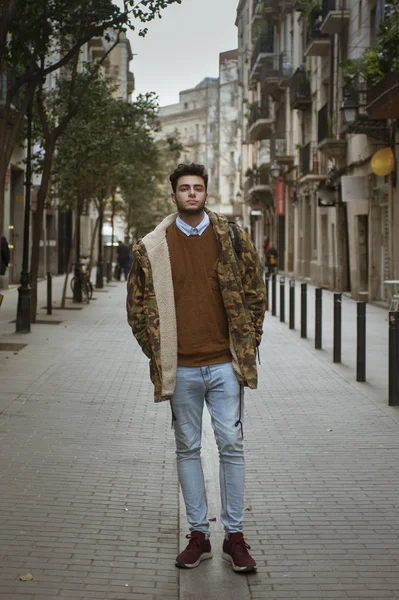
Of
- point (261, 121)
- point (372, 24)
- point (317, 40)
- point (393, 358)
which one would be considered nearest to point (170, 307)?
point (393, 358)

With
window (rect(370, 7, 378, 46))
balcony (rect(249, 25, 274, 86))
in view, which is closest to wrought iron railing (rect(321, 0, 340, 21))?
window (rect(370, 7, 378, 46))

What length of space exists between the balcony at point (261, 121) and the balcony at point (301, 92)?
40.4ft

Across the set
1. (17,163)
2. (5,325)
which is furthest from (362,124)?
(17,163)

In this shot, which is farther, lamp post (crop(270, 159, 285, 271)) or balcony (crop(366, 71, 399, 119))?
lamp post (crop(270, 159, 285, 271))

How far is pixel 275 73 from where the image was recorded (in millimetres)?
48625

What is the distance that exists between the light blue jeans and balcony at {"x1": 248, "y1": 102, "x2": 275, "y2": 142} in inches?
1914

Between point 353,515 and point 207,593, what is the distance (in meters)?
1.55

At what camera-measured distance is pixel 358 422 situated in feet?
29.9

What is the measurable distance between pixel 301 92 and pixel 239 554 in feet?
118

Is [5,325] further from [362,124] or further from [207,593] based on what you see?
[207,593]

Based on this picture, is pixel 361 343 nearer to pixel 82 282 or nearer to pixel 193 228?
pixel 193 228

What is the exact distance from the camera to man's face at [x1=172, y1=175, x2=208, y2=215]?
4.95 metres

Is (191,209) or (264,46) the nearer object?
(191,209)

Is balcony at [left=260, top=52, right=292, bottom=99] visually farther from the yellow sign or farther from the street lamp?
the yellow sign
